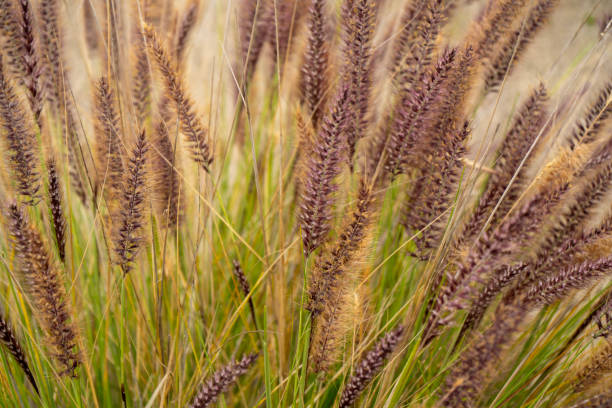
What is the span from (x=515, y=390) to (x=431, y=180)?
364 mm

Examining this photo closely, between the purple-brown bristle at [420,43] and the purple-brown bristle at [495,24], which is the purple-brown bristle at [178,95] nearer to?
the purple-brown bristle at [420,43]

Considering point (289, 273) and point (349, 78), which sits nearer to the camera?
point (349, 78)

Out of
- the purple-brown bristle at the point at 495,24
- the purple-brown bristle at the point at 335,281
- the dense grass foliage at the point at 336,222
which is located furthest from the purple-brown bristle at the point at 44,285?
the purple-brown bristle at the point at 495,24

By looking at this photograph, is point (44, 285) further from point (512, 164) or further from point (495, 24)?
point (495, 24)

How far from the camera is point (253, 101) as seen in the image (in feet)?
3.45

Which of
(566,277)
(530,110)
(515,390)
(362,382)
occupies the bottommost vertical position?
(515,390)

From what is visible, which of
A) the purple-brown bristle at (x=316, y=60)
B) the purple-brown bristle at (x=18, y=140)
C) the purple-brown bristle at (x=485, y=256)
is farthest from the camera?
the purple-brown bristle at (x=316, y=60)

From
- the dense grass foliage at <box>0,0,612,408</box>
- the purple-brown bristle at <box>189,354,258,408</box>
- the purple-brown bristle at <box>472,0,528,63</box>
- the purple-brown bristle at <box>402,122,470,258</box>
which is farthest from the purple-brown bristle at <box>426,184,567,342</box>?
the purple-brown bristle at <box>472,0,528,63</box>

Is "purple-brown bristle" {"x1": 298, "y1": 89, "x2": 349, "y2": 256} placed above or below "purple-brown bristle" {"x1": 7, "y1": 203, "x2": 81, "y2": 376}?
above

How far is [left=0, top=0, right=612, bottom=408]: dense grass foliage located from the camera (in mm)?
563

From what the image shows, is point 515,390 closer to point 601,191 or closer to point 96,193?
point 601,191

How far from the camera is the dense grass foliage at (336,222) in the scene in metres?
0.56

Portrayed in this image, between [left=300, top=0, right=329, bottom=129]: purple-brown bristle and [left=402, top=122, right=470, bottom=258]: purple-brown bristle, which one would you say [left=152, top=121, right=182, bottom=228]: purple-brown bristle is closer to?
[left=300, top=0, right=329, bottom=129]: purple-brown bristle

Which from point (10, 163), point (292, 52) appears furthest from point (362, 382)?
point (292, 52)
